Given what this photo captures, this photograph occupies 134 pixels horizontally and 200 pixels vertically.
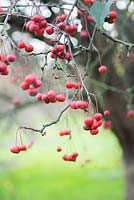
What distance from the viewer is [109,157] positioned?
12.3 metres

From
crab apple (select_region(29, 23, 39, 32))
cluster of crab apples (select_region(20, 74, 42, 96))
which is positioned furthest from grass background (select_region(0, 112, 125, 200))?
crab apple (select_region(29, 23, 39, 32))

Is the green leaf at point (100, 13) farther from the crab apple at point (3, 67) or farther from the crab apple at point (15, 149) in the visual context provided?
the crab apple at point (15, 149)

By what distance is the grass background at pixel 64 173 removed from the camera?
30.3ft

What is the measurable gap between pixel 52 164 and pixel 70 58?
10981 millimetres

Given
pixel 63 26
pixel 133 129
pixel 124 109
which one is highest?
pixel 63 26

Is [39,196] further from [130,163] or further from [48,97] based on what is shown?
[48,97]

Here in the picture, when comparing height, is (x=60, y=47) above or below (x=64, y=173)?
above

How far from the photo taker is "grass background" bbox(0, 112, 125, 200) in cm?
924

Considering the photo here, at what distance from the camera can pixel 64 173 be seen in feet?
39.1

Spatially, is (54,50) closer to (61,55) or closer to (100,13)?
(61,55)

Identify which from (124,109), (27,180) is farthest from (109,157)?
(124,109)

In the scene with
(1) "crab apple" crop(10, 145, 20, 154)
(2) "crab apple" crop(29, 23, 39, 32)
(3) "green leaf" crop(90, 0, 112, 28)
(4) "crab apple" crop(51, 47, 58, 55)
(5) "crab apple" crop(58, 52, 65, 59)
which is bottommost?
(1) "crab apple" crop(10, 145, 20, 154)

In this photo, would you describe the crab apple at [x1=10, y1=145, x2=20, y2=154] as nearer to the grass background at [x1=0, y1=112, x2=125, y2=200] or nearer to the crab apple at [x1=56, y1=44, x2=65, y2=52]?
the crab apple at [x1=56, y1=44, x2=65, y2=52]

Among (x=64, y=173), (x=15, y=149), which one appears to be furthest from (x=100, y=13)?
(x=64, y=173)
